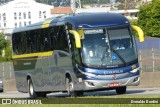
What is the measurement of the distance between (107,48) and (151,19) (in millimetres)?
71536

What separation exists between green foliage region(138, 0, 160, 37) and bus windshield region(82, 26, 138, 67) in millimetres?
65945

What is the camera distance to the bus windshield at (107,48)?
27234mm

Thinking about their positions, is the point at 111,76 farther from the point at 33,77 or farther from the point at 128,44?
the point at 33,77

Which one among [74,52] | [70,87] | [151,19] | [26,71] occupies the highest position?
[74,52]

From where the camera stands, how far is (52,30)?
29500 millimetres

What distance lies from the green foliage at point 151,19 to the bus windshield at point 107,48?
6595 cm

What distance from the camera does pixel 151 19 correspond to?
98188 millimetres

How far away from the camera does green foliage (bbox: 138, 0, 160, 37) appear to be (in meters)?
94.8

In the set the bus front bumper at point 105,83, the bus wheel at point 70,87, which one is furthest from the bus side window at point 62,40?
the bus front bumper at point 105,83

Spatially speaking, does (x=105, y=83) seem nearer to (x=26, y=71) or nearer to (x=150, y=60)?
(x=26, y=71)

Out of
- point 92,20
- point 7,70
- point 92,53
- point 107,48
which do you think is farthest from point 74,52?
point 7,70

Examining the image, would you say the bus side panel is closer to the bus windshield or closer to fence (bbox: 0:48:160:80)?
the bus windshield

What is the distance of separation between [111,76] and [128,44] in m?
1.36

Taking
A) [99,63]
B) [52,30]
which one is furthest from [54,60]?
[99,63]
